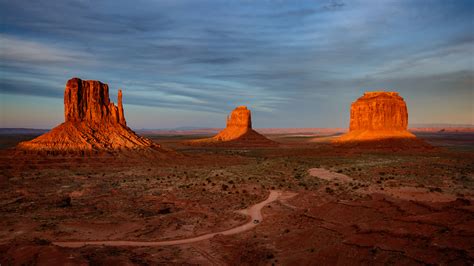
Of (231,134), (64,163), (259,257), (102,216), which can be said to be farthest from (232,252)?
(231,134)

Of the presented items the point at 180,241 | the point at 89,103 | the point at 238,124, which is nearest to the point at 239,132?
the point at 238,124

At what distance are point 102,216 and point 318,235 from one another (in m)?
14.2

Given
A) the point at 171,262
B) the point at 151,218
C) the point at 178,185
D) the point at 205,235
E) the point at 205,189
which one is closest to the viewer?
the point at 171,262

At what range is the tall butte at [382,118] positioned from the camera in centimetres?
9225

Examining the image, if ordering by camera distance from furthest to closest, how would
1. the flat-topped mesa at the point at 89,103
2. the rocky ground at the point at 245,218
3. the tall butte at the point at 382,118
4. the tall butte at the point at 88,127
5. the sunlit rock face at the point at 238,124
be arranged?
the sunlit rock face at the point at 238,124
the tall butte at the point at 382,118
the flat-topped mesa at the point at 89,103
the tall butte at the point at 88,127
the rocky ground at the point at 245,218

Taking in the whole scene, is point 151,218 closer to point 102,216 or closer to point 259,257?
point 102,216

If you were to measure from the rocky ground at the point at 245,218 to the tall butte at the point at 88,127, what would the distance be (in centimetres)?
1393

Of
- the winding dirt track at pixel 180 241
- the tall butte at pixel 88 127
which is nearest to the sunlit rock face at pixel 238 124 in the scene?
the tall butte at pixel 88 127

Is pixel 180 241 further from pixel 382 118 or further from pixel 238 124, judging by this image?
pixel 238 124

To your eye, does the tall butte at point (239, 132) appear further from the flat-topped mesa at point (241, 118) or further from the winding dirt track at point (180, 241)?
the winding dirt track at point (180, 241)

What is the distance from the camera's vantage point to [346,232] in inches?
612

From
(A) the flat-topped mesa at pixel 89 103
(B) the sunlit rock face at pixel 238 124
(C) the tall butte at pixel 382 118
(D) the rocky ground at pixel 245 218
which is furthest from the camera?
(B) the sunlit rock face at pixel 238 124

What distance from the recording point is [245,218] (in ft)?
68.3

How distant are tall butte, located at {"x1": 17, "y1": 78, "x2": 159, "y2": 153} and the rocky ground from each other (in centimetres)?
1393
